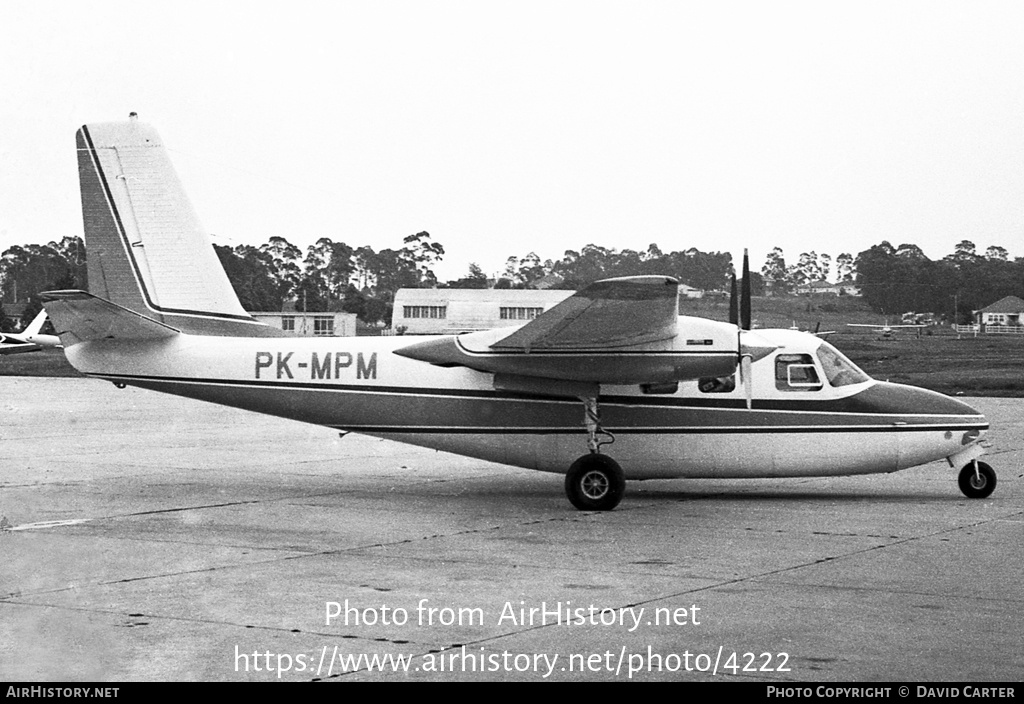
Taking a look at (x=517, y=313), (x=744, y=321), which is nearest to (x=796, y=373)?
(x=744, y=321)

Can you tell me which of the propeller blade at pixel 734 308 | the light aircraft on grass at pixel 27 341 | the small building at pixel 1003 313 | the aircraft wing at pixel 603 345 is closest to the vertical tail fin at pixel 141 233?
the aircraft wing at pixel 603 345

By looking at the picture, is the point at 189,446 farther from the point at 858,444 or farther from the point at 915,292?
the point at 915,292

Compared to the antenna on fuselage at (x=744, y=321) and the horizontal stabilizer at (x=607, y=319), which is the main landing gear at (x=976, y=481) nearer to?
the antenna on fuselage at (x=744, y=321)

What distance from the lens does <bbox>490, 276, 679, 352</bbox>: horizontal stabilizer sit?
46.8ft

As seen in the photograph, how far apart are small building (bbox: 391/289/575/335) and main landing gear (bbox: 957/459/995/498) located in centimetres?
640

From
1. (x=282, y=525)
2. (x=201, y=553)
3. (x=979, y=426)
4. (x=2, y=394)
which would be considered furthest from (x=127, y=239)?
(x=2, y=394)

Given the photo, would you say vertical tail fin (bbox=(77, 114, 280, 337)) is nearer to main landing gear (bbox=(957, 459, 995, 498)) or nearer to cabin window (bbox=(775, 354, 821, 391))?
cabin window (bbox=(775, 354, 821, 391))

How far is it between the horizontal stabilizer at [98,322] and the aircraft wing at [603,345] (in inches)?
146

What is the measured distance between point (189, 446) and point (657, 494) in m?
11.2

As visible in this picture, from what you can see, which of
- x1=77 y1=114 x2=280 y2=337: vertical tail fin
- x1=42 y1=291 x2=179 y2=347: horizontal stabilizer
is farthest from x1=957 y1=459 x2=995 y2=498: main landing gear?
x1=42 y1=291 x2=179 y2=347: horizontal stabilizer

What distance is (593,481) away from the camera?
15953 millimetres

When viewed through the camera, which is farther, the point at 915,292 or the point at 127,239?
the point at 915,292

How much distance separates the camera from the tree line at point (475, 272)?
2334 cm

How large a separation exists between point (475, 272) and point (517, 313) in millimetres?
6917
